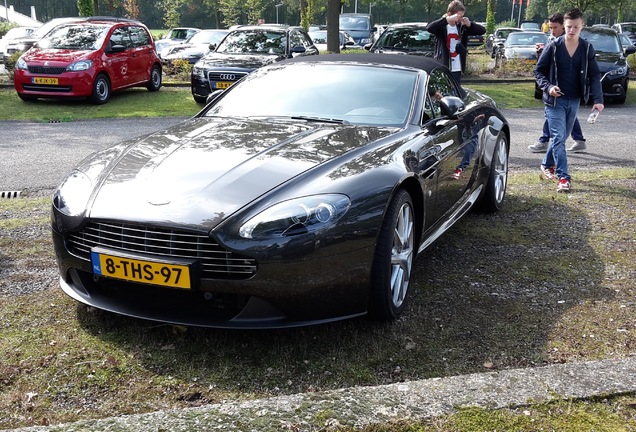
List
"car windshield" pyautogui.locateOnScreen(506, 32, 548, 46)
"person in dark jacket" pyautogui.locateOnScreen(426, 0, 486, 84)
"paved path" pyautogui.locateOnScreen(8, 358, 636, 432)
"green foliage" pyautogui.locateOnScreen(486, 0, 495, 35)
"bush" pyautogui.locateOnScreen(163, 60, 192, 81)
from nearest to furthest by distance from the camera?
"paved path" pyautogui.locateOnScreen(8, 358, 636, 432) < "person in dark jacket" pyautogui.locateOnScreen(426, 0, 486, 84) < "bush" pyautogui.locateOnScreen(163, 60, 192, 81) < "car windshield" pyautogui.locateOnScreen(506, 32, 548, 46) < "green foliage" pyautogui.locateOnScreen(486, 0, 495, 35)

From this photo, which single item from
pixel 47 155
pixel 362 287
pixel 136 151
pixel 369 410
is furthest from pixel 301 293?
pixel 47 155

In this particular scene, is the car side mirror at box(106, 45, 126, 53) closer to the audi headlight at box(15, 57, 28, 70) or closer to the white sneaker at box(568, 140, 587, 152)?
the audi headlight at box(15, 57, 28, 70)

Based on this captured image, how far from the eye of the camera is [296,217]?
3266 mm

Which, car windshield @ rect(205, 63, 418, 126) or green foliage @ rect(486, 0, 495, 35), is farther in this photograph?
green foliage @ rect(486, 0, 495, 35)

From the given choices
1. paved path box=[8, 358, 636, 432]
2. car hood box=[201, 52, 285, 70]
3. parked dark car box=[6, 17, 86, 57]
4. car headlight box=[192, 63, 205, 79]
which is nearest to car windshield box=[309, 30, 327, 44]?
parked dark car box=[6, 17, 86, 57]

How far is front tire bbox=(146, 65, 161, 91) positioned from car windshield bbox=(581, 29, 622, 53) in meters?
10.2

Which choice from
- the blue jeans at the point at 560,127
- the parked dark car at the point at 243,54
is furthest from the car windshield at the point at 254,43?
the blue jeans at the point at 560,127

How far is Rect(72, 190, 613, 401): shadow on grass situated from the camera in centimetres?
325

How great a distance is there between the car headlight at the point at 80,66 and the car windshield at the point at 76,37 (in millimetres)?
657

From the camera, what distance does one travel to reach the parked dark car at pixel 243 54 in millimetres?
12875

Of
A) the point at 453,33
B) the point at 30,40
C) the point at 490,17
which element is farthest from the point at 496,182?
the point at 490,17

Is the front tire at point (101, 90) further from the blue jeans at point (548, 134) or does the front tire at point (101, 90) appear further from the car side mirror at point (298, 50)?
the blue jeans at point (548, 134)

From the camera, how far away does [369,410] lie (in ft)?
8.71

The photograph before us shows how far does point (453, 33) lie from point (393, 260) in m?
6.49
